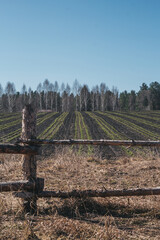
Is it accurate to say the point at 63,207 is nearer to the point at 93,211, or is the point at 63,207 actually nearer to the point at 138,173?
the point at 93,211

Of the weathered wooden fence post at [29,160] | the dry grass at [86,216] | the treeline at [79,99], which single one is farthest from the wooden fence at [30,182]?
the treeline at [79,99]

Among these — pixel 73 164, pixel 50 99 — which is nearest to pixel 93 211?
pixel 73 164

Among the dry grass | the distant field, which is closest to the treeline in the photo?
the distant field

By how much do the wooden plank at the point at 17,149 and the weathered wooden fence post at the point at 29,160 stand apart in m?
0.15

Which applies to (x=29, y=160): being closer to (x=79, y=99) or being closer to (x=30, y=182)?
(x=30, y=182)

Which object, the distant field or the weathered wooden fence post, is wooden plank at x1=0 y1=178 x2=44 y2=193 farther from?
the distant field

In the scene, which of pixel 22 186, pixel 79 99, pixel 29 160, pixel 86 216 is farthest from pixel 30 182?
pixel 79 99

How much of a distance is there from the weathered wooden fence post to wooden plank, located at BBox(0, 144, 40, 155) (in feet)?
0.49

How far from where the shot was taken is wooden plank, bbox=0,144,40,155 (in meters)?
3.82

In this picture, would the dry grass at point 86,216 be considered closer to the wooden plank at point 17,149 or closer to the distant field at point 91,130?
the wooden plank at point 17,149

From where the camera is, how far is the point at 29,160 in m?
4.02

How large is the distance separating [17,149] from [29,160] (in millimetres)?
319

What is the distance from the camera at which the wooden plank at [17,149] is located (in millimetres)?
3816

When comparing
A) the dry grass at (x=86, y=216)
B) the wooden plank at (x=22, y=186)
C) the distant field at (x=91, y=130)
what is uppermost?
the wooden plank at (x=22, y=186)
